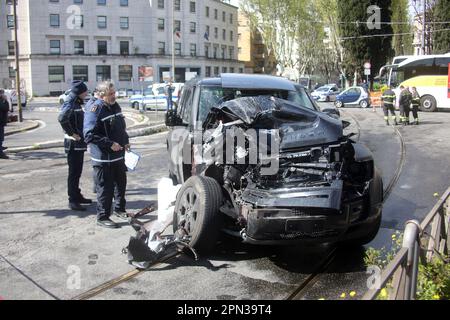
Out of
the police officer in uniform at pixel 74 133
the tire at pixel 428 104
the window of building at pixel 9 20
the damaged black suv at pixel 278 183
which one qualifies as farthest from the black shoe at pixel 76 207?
the window of building at pixel 9 20

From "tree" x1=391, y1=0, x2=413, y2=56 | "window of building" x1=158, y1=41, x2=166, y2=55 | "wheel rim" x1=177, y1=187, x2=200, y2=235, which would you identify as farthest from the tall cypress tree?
"wheel rim" x1=177, y1=187, x2=200, y2=235

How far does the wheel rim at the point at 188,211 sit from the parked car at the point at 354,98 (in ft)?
98.6

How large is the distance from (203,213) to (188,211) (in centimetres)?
40

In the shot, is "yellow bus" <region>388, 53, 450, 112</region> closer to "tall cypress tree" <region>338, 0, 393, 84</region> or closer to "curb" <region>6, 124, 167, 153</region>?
"curb" <region>6, 124, 167, 153</region>

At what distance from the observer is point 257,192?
464 centimetres

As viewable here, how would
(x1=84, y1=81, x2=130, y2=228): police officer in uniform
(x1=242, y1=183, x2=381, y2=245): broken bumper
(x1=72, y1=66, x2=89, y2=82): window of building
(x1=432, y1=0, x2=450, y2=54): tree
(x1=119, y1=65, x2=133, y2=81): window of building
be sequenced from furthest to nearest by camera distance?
1. (x1=119, y1=65, x2=133, y2=81): window of building
2. (x1=72, y1=66, x2=89, y2=82): window of building
3. (x1=432, y1=0, x2=450, y2=54): tree
4. (x1=84, y1=81, x2=130, y2=228): police officer in uniform
5. (x1=242, y1=183, x2=381, y2=245): broken bumper

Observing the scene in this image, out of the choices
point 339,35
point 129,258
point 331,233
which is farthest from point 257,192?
point 339,35

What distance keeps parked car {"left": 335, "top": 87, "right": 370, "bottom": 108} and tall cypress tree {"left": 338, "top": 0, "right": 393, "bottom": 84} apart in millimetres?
14310

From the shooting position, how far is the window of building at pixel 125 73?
67.4 m

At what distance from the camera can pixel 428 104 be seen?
28.0m

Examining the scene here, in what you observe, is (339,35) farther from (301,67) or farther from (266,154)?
(266,154)

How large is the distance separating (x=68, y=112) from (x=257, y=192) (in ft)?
12.4

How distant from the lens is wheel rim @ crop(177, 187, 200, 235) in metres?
4.96

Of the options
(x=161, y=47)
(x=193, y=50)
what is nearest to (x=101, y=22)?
(x=161, y=47)
